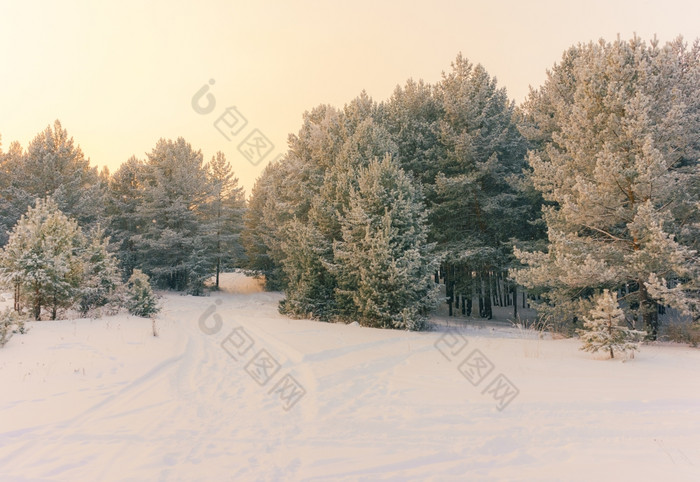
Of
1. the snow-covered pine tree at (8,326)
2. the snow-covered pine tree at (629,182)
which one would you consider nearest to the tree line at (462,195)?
the snow-covered pine tree at (629,182)

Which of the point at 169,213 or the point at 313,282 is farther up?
the point at 169,213

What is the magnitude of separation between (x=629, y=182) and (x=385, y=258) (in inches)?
321

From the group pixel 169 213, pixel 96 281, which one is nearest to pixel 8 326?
pixel 96 281

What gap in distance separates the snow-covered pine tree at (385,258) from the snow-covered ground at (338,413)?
4.53 m

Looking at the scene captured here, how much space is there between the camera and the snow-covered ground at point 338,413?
11.9 ft

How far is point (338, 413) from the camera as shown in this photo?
208 inches

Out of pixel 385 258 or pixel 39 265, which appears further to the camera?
pixel 385 258

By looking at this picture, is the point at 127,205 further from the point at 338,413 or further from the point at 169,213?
the point at 338,413

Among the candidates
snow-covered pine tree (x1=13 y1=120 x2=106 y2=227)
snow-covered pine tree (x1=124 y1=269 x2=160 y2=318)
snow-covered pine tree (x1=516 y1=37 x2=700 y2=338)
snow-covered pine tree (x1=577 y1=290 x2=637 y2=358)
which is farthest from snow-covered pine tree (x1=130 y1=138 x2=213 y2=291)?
snow-covered pine tree (x1=577 y1=290 x2=637 y2=358)

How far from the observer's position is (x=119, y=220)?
3188cm

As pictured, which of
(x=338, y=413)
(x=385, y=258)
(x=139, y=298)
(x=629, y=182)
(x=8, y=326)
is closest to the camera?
(x=338, y=413)

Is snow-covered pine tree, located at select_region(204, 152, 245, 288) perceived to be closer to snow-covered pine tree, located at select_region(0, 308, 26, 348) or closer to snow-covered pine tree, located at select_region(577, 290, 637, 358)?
snow-covered pine tree, located at select_region(0, 308, 26, 348)

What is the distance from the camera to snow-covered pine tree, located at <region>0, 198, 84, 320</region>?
10.3 metres

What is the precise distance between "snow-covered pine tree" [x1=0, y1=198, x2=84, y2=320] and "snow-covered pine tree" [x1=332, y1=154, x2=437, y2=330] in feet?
29.9
